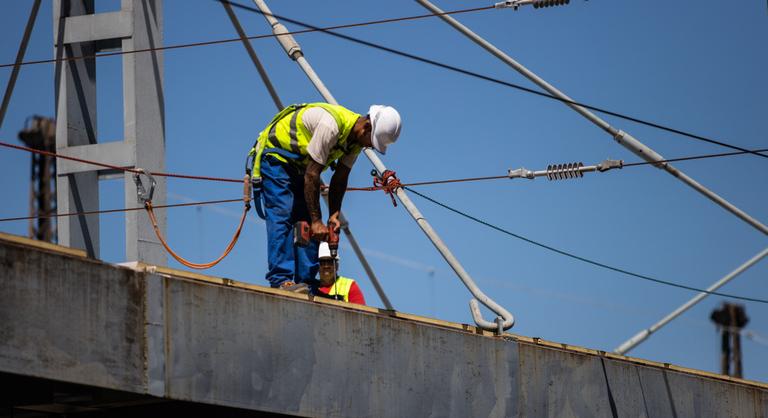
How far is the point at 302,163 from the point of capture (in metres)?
10.9

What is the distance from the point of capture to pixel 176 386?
8.25 metres

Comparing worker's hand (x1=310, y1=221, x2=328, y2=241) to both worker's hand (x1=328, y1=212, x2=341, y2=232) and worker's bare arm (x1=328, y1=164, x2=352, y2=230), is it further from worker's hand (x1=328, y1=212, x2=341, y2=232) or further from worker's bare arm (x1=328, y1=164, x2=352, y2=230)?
worker's bare arm (x1=328, y1=164, x2=352, y2=230)

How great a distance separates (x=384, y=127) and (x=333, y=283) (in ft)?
4.66

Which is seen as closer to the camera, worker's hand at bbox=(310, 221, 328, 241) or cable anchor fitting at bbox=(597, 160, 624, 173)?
worker's hand at bbox=(310, 221, 328, 241)

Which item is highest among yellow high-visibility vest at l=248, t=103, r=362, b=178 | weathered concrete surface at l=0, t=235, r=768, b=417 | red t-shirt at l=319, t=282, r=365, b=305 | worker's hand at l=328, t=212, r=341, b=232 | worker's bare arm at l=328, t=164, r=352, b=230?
yellow high-visibility vest at l=248, t=103, r=362, b=178

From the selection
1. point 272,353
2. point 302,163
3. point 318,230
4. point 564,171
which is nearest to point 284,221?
point 318,230

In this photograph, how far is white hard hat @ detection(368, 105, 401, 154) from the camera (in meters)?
10.8

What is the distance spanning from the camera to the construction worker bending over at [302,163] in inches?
415

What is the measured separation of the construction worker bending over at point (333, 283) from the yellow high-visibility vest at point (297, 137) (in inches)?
29.5

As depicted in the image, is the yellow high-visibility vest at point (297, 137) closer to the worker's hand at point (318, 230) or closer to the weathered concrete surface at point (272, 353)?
the worker's hand at point (318, 230)

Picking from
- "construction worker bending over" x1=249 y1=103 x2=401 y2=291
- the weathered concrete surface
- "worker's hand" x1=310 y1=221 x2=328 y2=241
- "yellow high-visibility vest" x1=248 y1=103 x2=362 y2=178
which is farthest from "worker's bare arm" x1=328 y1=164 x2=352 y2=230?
the weathered concrete surface

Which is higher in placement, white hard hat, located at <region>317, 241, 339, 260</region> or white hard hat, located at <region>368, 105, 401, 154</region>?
white hard hat, located at <region>368, 105, 401, 154</region>

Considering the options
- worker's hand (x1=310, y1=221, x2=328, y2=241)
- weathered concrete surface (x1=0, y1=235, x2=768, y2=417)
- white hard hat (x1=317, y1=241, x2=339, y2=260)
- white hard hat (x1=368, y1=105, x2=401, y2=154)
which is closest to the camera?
weathered concrete surface (x1=0, y1=235, x2=768, y2=417)

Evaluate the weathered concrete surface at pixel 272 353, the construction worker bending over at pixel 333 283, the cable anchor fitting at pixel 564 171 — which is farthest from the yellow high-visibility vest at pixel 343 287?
the cable anchor fitting at pixel 564 171
